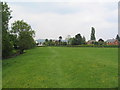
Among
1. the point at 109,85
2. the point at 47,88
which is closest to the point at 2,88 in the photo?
the point at 47,88

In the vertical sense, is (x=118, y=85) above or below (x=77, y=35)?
below

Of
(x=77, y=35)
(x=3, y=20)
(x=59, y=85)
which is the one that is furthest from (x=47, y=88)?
(x=77, y=35)

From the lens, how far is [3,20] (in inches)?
479

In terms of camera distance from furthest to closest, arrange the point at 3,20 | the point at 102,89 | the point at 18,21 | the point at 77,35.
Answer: the point at 77,35, the point at 18,21, the point at 3,20, the point at 102,89

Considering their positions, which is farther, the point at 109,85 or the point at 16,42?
the point at 16,42

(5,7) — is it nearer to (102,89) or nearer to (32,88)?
(32,88)

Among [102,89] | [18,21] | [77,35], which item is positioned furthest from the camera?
[77,35]

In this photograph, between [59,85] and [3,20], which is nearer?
[59,85]

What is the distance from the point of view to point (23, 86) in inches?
241

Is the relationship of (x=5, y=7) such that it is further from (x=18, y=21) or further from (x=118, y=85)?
(x=18, y=21)

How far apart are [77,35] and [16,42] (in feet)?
192

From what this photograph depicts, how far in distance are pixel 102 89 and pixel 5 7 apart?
10844 millimetres

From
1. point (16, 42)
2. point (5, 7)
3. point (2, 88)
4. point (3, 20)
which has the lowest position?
point (2, 88)

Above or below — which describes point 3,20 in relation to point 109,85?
above
